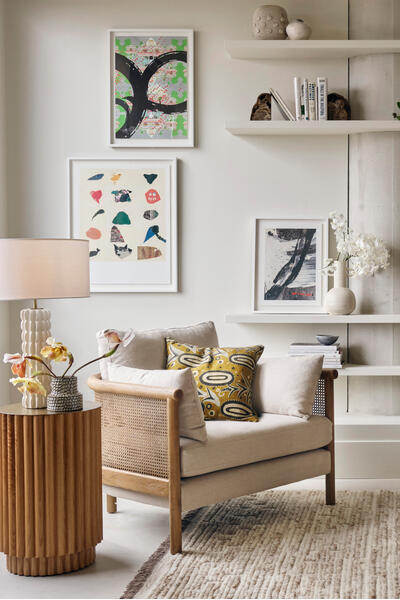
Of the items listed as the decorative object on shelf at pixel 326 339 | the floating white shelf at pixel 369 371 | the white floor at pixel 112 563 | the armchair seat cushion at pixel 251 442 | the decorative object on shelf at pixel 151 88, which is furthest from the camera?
the decorative object on shelf at pixel 151 88

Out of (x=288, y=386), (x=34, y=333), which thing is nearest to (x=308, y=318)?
(x=288, y=386)

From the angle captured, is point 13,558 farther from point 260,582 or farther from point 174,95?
point 174,95

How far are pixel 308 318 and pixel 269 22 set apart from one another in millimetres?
1677

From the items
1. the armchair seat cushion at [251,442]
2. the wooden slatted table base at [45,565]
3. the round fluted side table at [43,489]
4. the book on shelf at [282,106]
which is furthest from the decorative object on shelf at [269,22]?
the wooden slatted table base at [45,565]

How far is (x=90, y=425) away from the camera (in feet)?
9.21

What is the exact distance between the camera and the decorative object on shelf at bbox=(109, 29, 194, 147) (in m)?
4.42

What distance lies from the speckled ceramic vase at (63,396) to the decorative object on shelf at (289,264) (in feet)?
6.14

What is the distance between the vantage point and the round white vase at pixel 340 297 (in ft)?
14.0

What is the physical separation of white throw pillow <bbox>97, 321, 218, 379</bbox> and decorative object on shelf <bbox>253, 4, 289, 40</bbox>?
1.70 meters

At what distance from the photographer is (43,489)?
2.69m

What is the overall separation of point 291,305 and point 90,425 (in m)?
1.96

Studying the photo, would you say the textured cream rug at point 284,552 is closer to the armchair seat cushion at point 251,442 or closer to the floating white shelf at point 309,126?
the armchair seat cushion at point 251,442

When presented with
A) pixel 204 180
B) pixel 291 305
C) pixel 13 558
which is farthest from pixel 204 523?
pixel 204 180

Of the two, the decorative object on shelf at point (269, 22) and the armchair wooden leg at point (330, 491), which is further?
the decorative object on shelf at point (269, 22)
